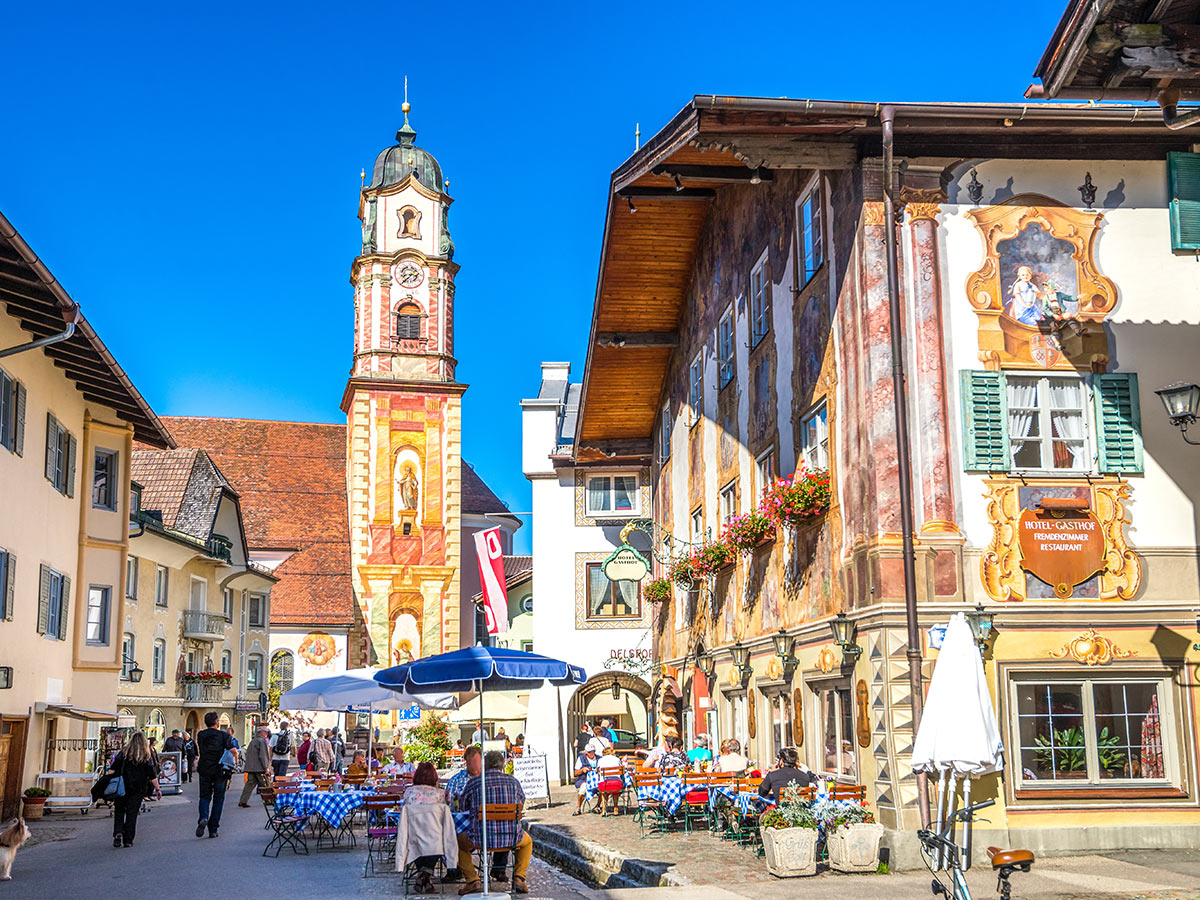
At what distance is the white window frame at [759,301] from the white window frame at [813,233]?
5.35 feet

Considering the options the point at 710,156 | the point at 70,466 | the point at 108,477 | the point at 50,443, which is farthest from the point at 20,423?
the point at 710,156

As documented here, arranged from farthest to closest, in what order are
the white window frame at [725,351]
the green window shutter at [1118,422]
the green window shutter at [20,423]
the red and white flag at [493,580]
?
the red and white flag at [493,580] → the white window frame at [725,351] → the green window shutter at [20,423] → the green window shutter at [1118,422]

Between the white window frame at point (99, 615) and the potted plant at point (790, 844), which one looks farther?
the white window frame at point (99, 615)

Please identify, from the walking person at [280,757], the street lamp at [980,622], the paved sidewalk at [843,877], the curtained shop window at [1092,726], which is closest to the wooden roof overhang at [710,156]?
the street lamp at [980,622]

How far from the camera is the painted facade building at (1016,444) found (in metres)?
14.4

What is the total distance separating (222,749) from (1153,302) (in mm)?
13164

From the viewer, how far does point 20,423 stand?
833 inches

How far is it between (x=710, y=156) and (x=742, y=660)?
7.33 meters

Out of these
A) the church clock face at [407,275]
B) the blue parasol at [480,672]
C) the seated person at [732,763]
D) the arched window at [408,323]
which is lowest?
the seated person at [732,763]

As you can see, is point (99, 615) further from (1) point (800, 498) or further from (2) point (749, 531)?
(1) point (800, 498)

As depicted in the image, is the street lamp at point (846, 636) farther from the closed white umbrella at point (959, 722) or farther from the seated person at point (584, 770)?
the seated person at point (584, 770)

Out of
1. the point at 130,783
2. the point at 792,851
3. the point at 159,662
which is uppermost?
the point at 159,662

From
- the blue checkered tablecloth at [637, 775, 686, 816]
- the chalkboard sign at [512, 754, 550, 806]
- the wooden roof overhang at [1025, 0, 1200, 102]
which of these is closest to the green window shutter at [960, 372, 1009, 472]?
the blue checkered tablecloth at [637, 775, 686, 816]

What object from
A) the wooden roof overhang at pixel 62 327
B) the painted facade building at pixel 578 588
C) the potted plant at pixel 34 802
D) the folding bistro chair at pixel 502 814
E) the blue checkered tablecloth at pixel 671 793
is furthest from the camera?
the painted facade building at pixel 578 588
